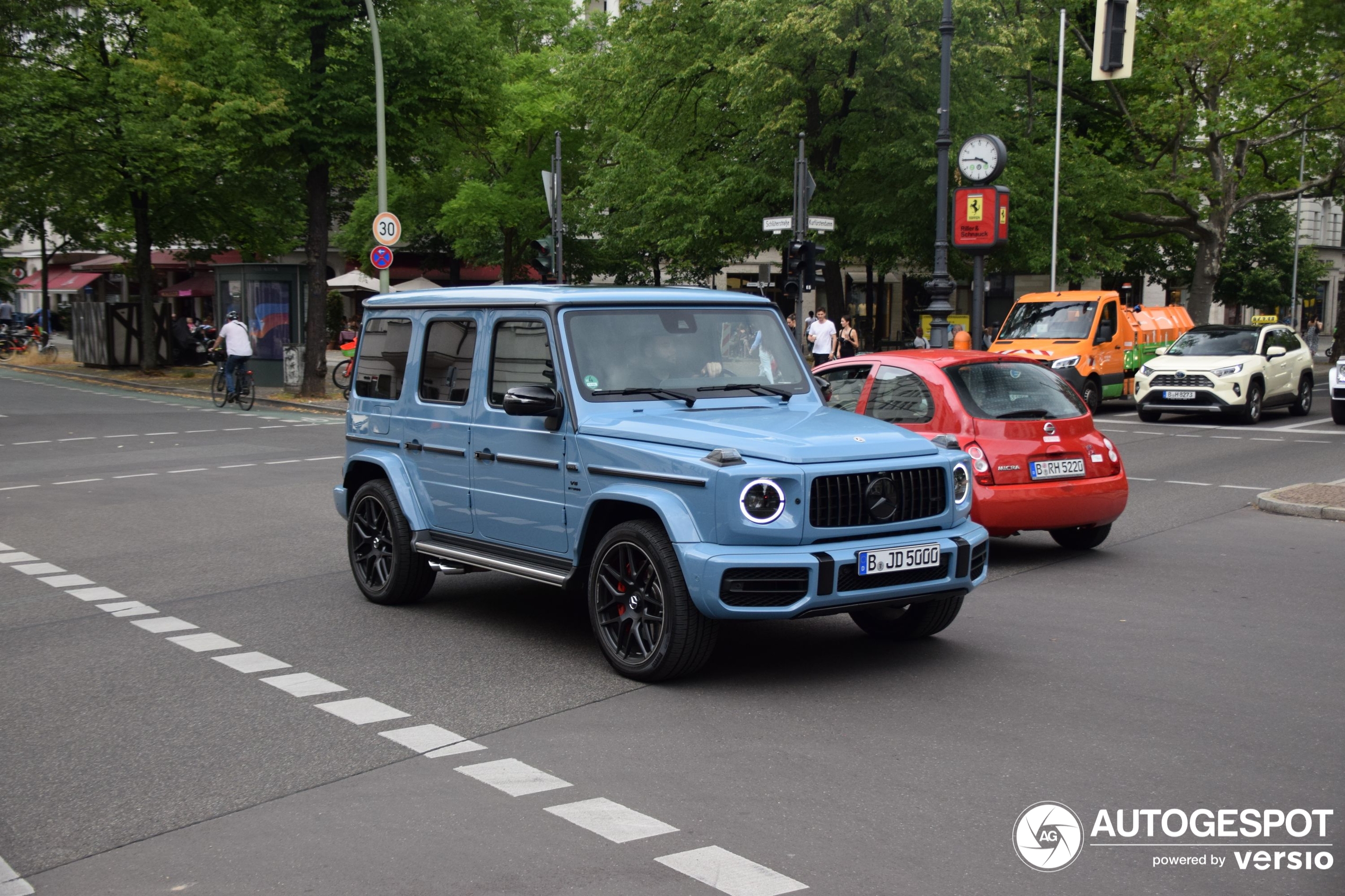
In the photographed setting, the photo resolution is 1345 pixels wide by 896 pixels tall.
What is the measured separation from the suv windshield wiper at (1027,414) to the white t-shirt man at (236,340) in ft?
67.0

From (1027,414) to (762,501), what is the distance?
171 inches

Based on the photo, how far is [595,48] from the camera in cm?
4462

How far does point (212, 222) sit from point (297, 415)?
14.4 m

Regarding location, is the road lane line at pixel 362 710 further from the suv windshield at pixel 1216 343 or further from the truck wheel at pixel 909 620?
the suv windshield at pixel 1216 343

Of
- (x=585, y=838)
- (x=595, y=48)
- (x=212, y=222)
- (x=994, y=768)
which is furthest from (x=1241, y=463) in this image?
(x=595, y=48)

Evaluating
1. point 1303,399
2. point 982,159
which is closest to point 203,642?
point 982,159

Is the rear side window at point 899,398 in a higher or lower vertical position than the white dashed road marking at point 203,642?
higher

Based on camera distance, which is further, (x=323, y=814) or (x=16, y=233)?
(x=16, y=233)

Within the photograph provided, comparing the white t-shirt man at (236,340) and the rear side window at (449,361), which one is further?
the white t-shirt man at (236,340)

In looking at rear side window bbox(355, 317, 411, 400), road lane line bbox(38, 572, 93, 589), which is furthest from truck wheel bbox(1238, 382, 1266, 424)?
road lane line bbox(38, 572, 93, 589)

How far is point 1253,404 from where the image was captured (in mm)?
22516

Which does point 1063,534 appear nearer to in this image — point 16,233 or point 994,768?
point 994,768

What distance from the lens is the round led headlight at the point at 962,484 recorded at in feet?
22.4

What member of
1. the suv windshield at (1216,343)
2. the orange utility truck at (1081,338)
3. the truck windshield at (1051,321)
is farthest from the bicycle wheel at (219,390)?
the suv windshield at (1216,343)
